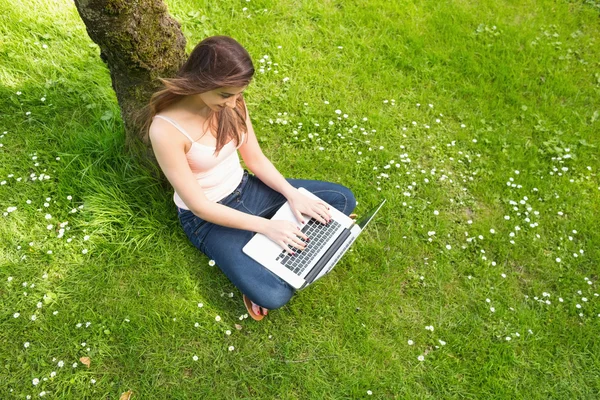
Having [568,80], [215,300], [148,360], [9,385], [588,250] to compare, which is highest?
[568,80]

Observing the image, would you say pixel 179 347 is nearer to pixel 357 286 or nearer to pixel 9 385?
pixel 9 385

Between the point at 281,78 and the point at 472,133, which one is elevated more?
the point at 472,133

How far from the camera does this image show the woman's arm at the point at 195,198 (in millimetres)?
2477

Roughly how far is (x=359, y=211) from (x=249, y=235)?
1.15 meters

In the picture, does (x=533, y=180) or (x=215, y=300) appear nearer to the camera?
(x=215, y=300)

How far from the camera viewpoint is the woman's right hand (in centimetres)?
288

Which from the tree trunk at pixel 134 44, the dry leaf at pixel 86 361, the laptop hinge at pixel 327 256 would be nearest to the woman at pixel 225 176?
the laptop hinge at pixel 327 256

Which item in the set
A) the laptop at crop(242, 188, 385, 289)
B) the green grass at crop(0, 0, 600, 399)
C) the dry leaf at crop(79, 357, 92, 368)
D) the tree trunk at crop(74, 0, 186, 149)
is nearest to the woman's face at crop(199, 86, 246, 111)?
the tree trunk at crop(74, 0, 186, 149)

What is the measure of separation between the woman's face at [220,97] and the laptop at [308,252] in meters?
0.92

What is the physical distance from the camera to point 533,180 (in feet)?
13.1

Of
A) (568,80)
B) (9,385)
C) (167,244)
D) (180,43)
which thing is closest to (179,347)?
(167,244)

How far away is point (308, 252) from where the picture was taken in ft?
9.70

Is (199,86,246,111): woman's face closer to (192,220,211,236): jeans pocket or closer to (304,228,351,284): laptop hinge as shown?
(192,220,211,236): jeans pocket

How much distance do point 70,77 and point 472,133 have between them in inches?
152
